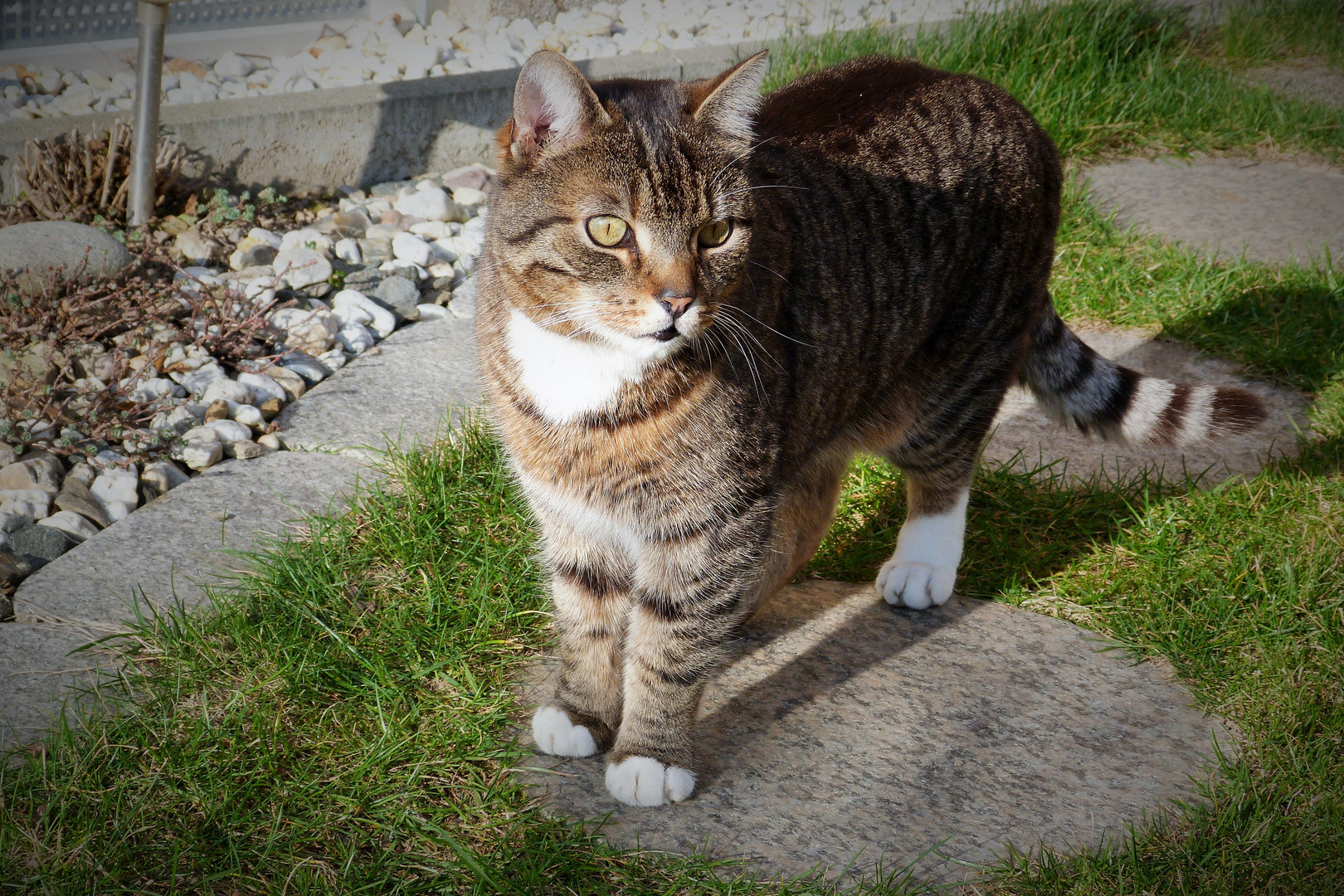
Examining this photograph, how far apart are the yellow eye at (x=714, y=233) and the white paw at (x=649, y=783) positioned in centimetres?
109

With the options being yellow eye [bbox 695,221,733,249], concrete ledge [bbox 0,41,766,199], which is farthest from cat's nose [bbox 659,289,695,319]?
concrete ledge [bbox 0,41,766,199]

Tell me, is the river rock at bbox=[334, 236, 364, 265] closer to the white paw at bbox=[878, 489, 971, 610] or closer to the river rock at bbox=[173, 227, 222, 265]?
the river rock at bbox=[173, 227, 222, 265]

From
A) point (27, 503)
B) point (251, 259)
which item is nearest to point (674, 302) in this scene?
point (27, 503)

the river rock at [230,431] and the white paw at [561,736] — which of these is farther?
the river rock at [230,431]

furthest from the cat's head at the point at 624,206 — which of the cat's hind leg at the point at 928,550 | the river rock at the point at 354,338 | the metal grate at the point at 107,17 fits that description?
the metal grate at the point at 107,17

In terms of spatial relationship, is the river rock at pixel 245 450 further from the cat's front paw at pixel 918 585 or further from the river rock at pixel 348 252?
the cat's front paw at pixel 918 585

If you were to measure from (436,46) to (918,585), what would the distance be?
14.3 ft

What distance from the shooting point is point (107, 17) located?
192 inches

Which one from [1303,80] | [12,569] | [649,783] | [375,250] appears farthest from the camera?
[1303,80]

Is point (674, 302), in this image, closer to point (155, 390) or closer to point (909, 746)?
point (909, 746)

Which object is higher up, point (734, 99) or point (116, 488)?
point (734, 99)

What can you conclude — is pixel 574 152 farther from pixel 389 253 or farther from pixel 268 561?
pixel 389 253

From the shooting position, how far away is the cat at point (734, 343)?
6.50 feet

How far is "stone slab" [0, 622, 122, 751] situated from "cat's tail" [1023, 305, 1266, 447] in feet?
8.33
